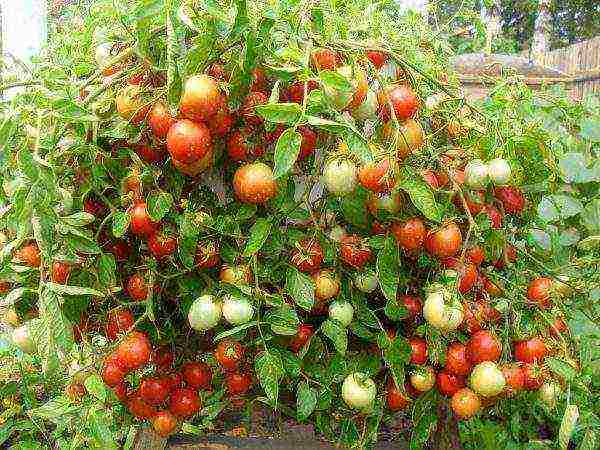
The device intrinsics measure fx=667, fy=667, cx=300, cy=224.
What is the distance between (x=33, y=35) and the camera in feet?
8.45

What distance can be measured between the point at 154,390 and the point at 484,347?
433mm

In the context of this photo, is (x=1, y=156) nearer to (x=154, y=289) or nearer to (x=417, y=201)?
(x=154, y=289)

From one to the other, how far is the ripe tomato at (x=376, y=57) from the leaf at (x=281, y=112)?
0.20 metres

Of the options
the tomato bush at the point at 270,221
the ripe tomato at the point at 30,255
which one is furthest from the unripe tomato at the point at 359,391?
the ripe tomato at the point at 30,255

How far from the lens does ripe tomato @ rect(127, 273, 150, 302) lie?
0.86m

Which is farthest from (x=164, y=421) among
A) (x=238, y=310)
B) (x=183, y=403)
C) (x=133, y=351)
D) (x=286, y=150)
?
(x=286, y=150)

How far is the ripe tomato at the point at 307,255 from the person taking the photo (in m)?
0.82

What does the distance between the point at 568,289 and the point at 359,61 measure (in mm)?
522

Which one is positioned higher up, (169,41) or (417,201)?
(169,41)

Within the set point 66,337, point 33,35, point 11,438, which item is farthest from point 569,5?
point 66,337

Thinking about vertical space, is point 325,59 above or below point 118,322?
above

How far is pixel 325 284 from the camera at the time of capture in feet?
2.70

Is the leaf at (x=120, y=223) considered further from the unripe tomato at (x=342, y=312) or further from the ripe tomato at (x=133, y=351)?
the unripe tomato at (x=342, y=312)

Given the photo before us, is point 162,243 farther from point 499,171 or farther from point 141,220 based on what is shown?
point 499,171
